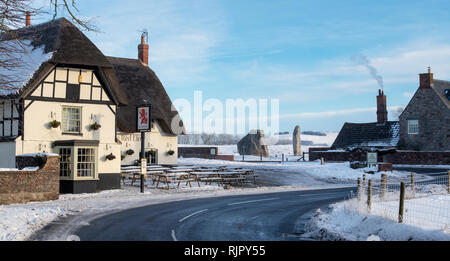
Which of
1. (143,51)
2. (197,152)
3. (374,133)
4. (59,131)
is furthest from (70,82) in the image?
(374,133)

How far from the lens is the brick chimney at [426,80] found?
5425 cm

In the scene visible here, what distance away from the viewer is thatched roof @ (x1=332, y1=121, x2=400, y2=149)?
58.7 metres

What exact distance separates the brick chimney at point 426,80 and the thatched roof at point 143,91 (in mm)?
27800

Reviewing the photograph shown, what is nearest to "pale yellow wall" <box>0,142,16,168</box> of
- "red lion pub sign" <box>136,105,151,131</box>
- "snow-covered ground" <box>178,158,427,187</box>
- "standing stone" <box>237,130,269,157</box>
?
"red lion pub sign" <box>136,105,151,131</box>

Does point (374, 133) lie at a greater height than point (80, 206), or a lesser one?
greater

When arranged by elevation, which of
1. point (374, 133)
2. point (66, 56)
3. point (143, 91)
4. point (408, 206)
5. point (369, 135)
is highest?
point (66, 56)

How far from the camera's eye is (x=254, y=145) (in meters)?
73.2

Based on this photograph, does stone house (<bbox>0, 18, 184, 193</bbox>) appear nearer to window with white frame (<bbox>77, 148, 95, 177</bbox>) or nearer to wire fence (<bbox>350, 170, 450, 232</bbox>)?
window with white frame (<bbox>77, 148, 95, 177</bbox>)

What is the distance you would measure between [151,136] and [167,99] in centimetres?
411

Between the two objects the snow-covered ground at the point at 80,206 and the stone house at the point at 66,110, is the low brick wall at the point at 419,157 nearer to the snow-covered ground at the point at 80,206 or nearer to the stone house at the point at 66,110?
the snow-covered ground at the point at 80,206

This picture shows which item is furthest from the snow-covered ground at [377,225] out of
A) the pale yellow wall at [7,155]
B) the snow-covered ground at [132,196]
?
the pale yellow wall at [7,155]

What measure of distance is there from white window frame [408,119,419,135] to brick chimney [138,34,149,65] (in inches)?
1167

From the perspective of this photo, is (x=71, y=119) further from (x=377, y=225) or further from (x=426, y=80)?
(x=426, y=80)

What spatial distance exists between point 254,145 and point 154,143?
3346cm
